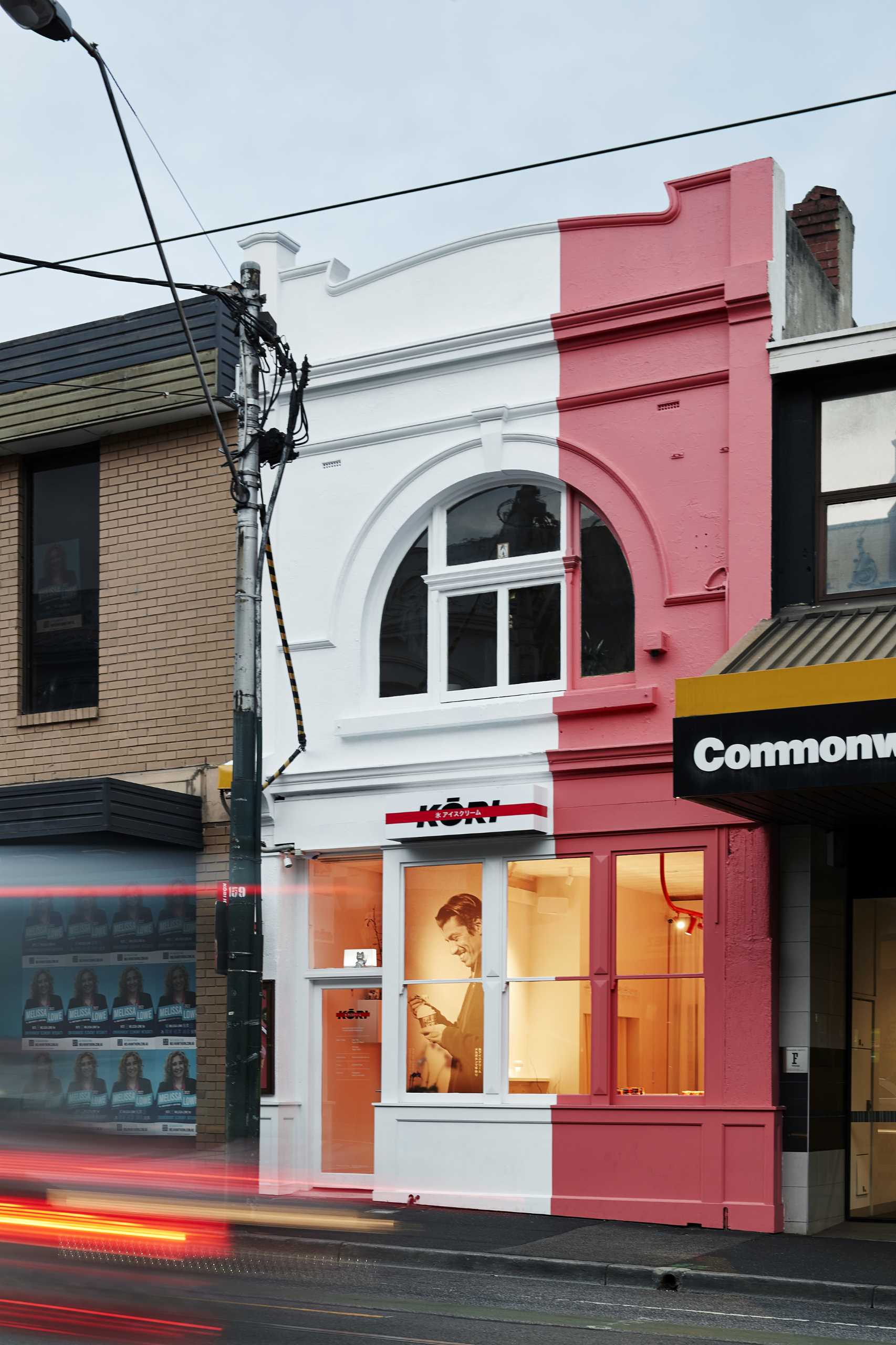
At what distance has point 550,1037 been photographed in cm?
1537

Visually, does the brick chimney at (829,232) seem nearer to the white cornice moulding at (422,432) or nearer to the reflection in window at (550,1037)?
the white cornice moulding at (422,432)

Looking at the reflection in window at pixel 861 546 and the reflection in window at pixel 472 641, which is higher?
the reflection in window at pixel 861 546

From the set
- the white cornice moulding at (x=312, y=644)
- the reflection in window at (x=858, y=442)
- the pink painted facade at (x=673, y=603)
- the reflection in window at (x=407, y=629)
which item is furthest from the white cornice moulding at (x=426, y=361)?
the reflection in window at (x=858, y=442)

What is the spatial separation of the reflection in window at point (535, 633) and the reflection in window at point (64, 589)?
5.12 metres

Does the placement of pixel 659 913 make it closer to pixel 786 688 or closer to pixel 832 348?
pixel 786 688

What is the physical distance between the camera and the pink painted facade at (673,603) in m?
14.2

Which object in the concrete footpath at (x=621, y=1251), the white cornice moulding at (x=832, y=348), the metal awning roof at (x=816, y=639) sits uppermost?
the white cornice moulding at (x=832, y=348)

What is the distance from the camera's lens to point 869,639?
13.2m

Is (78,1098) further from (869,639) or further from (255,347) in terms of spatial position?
(869,639)

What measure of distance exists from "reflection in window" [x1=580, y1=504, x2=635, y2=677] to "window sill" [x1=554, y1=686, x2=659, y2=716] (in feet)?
1.10

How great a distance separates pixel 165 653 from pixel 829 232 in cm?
841

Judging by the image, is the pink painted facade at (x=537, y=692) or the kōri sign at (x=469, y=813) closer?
the pink painted facade at (x=537, y=692)

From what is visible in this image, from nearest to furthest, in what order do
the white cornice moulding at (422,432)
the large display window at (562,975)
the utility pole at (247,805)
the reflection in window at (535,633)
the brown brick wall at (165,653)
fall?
the utility pole at (247,805) < the large display window at (562,975) < the reflection in window at (535,633) < the white cornice moulding at (422,432) < the brown brick wall at (165,653)

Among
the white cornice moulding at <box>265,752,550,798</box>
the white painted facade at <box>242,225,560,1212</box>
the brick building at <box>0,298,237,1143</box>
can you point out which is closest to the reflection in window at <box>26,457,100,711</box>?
the brick building at <box>0,298,237,1143</box>
